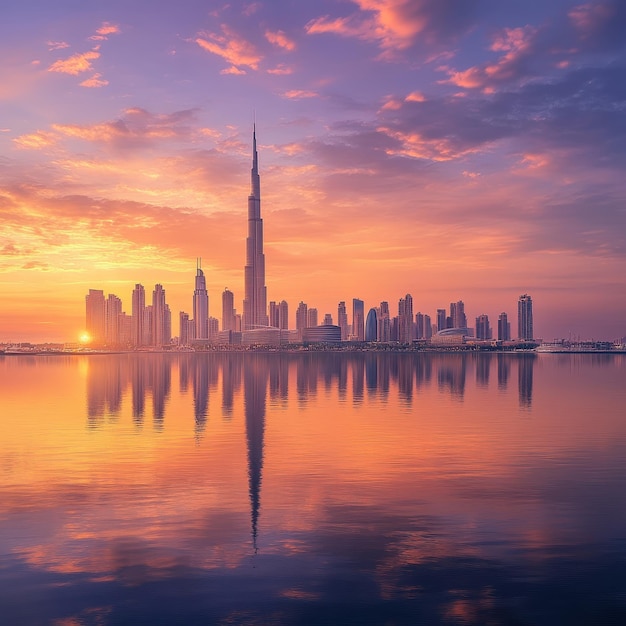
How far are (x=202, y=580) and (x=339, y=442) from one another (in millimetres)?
34910

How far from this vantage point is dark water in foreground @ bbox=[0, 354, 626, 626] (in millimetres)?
24609

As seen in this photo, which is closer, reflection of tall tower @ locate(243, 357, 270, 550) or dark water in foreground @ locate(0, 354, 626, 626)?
dark water in foreground @ locate(0, 354, 626, 626)

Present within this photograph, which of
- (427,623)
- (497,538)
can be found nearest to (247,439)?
(497,538)

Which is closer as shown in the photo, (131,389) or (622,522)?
(622,522)

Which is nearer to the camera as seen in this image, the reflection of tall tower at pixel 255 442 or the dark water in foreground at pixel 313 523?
the dark water in foreground at pixel 313 523

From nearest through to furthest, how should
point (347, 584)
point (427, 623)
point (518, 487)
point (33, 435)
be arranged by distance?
1. point (427, 623)
2. point (347, 584)
3. point (518, 487)
4. point (33, 435)

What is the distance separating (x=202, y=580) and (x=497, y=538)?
44.5 feet

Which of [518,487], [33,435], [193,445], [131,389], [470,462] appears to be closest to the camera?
[518,487]

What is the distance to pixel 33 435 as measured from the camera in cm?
6650

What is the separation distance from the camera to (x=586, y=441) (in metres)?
61.7

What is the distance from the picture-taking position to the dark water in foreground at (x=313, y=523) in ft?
80.7

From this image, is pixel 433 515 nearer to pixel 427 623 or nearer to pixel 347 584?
pixel 347 584

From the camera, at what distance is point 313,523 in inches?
1357

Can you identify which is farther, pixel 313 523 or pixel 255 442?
pixel 255 442
